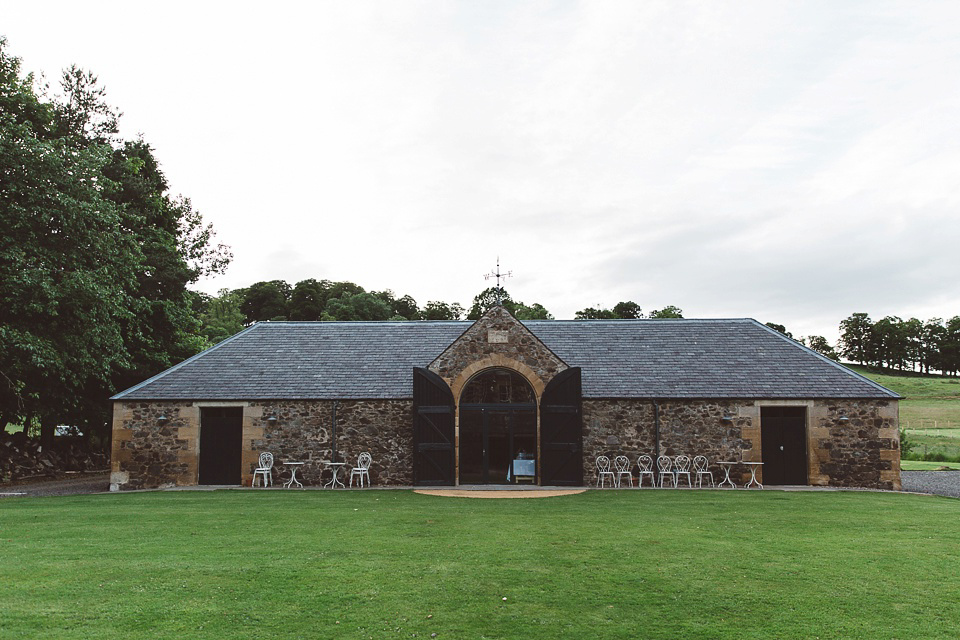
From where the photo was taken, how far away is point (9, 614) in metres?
7.24

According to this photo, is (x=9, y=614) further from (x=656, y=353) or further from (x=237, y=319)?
(x=237, y=319)

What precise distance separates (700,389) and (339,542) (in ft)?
44.9

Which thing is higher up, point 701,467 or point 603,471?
point 701,467

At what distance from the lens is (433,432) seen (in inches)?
808

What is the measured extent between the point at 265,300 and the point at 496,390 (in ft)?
198

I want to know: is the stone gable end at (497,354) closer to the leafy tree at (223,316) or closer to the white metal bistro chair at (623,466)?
the white metal bistro chair at (623,466)

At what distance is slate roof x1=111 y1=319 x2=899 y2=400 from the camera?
21.3 m

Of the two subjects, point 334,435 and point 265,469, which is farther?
point 334,435

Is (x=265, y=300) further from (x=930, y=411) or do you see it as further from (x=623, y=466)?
(x=930, y=411)

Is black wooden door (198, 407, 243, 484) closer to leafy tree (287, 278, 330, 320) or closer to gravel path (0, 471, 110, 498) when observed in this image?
gravel path (0, 471, 110, 498)

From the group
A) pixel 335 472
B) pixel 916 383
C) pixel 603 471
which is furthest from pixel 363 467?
pixel 916 383

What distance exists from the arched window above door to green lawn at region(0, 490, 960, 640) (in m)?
7.37

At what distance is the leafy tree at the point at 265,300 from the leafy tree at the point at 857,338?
7643cm

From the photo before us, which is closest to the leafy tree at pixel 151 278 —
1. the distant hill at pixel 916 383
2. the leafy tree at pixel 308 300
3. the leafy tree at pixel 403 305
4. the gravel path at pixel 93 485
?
the gravel path at pixel 93 485
